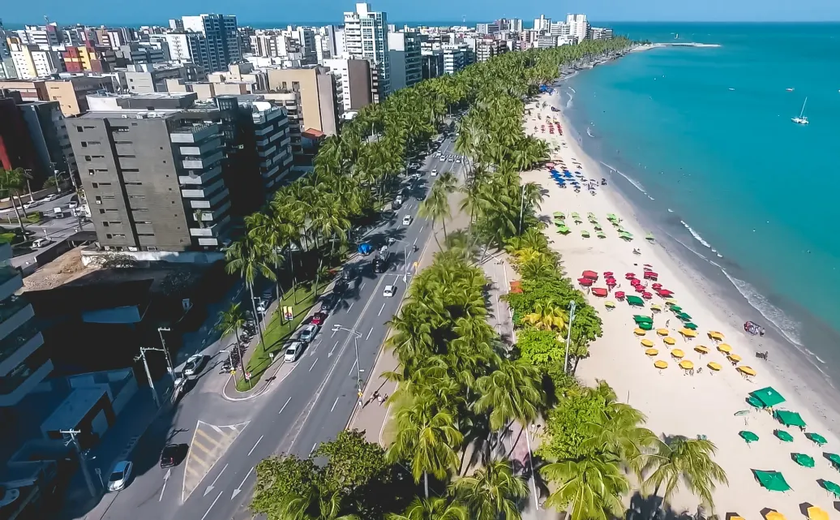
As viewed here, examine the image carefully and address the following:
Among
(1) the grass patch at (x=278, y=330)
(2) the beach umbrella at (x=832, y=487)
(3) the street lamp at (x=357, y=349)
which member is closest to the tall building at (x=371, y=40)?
(1) the grass patch at (x=278, y=330)

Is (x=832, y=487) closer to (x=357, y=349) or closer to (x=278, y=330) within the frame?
(x=357, y=349)

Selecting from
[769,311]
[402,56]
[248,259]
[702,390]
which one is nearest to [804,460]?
[702,390]

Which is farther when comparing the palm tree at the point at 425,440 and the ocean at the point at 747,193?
the ocean at the point at 747,193

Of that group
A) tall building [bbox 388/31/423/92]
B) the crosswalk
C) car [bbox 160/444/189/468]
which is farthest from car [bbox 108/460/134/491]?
tall building [bbox 388/31/423/92]

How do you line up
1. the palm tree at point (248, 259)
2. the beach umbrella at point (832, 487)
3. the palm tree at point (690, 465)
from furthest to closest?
the palm tree at point (248, 259) → the beach umbrella at point (832, 487) → the palm tree at point (690, 465)

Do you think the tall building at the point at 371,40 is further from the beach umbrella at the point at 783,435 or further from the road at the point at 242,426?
the beach umbrella at the point at 783,435

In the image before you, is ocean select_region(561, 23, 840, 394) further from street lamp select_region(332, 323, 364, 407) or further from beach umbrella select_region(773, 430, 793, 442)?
street lamp select_region(332, 323, 364, 407)
